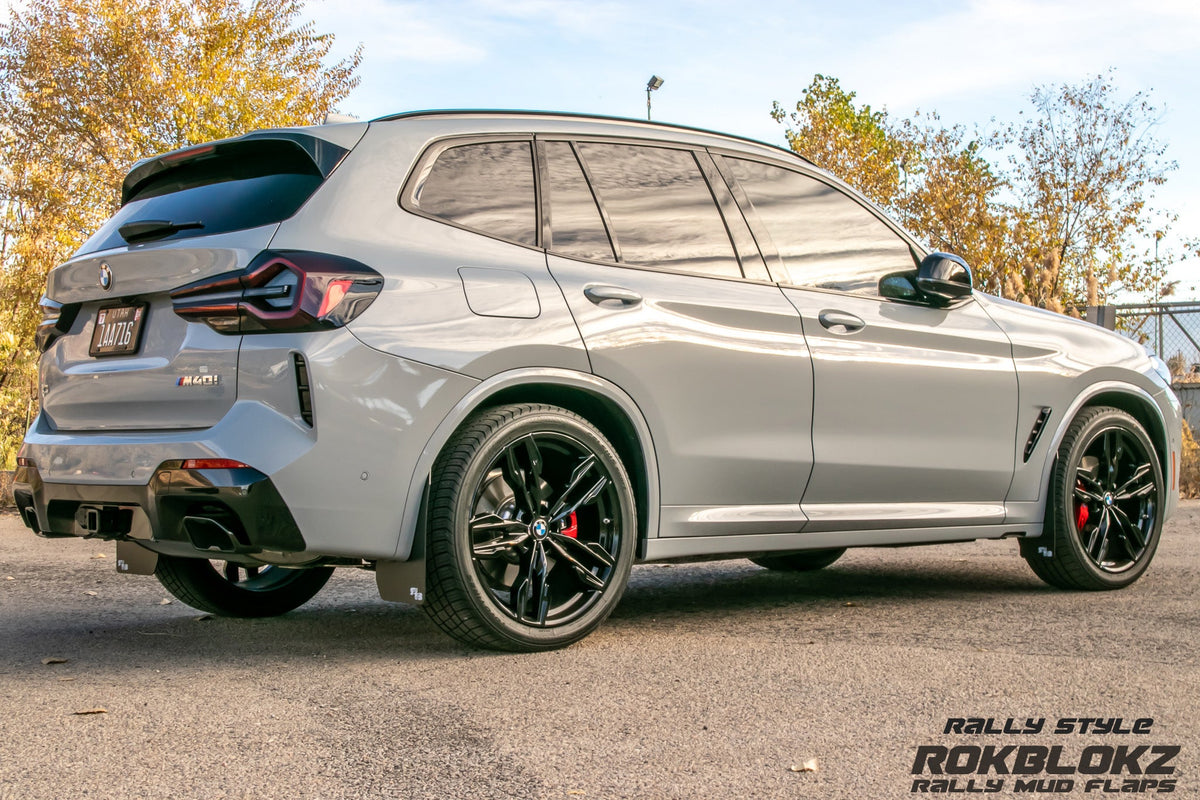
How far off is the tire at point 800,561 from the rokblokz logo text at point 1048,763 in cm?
365

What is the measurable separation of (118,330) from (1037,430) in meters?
4.01

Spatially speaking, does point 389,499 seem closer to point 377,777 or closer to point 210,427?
point 210,427

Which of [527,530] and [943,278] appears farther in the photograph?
[943,278]

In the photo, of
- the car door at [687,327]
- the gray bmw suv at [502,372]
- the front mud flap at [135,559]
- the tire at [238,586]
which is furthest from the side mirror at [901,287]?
the front mud flap at [135,559]

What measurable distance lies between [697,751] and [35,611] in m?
3.71

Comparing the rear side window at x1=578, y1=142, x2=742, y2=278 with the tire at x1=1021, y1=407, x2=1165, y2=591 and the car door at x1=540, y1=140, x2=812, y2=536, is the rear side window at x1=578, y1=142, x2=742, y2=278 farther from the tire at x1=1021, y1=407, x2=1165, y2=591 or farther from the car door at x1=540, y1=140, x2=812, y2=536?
the tire at x1=1021, y1=407, x2=1165, y2=591

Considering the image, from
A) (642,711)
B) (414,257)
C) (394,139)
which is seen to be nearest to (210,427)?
(414,257)

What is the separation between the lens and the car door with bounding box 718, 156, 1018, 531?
5.27 m

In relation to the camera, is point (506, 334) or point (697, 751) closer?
point (697, 751)

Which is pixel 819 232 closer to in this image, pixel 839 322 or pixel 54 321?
pixel 839 322

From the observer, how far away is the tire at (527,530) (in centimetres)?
423

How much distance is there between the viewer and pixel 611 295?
4629 millimetres

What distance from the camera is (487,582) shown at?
441 cm

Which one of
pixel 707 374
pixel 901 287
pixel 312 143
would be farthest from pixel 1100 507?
pixel 312 143
